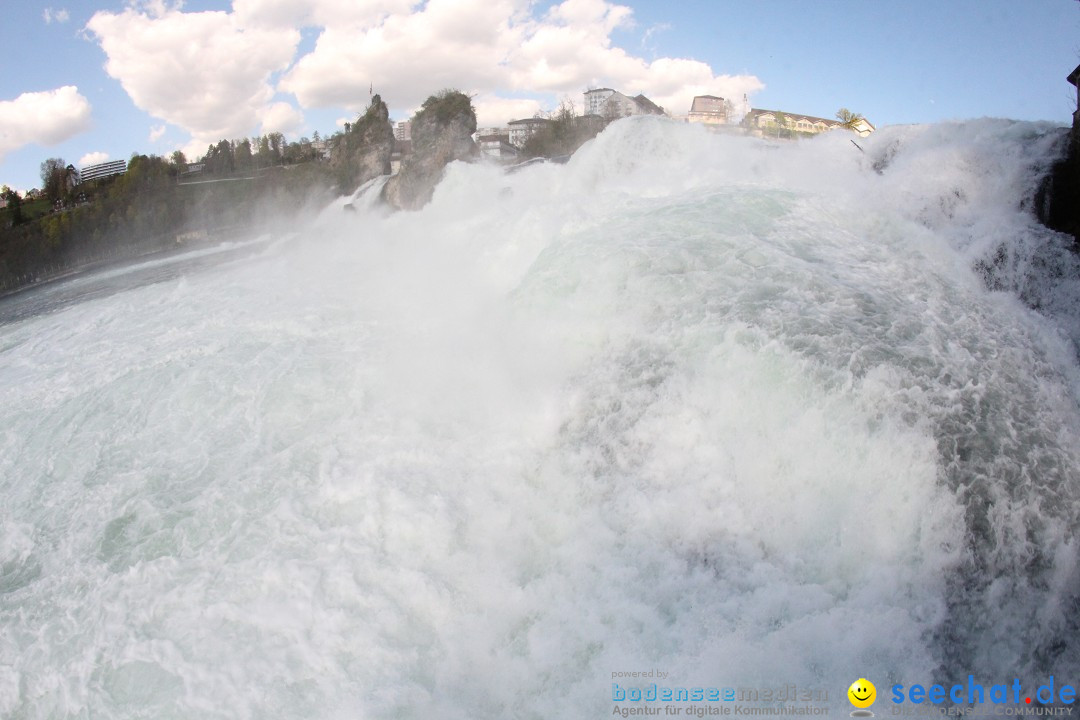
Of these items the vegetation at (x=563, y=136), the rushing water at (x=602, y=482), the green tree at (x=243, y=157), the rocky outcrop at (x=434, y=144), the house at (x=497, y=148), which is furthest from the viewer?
the green tree at (x=243, y=157)

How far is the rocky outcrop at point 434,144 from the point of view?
91.4ft

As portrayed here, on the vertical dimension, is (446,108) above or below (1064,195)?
above

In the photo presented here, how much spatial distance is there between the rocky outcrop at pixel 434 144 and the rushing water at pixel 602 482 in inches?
800

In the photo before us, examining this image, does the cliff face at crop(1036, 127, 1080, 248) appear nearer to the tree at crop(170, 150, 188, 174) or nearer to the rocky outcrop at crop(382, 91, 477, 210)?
the rocky outcrop at crop(382, 91, 477, 210)

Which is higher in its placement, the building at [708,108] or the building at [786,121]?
the building at [708,108]

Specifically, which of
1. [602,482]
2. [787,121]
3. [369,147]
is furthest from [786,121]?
[602,482]

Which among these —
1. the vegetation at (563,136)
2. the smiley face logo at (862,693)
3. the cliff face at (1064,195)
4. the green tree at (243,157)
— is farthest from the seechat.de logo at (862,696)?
the green tree at (243,157)

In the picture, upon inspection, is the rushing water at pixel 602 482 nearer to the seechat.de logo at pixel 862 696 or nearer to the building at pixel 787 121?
the seechat.de logo at pixel 862 696

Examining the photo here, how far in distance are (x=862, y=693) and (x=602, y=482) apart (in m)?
2.48

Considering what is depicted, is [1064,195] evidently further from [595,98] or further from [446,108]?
[595,98]

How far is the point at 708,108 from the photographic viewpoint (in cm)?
7950

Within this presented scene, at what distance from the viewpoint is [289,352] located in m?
8.51

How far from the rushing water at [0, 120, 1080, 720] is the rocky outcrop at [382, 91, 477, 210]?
2032 centimetres

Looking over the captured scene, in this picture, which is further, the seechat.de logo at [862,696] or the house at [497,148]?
the house at [497,148]
